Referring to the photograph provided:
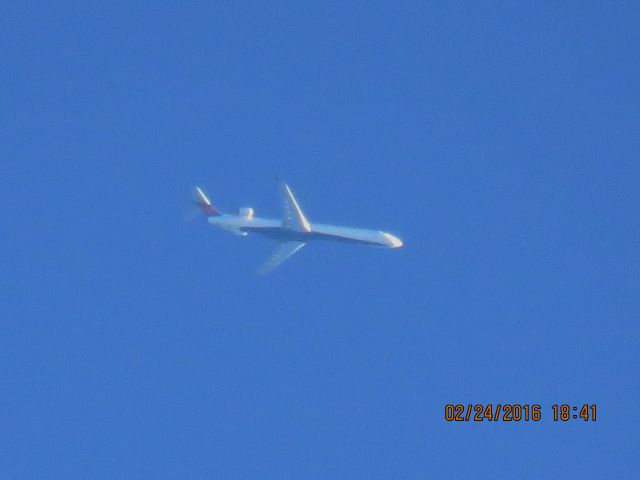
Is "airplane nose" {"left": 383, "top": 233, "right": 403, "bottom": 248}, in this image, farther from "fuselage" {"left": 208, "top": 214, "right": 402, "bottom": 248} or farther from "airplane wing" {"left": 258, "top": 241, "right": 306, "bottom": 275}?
"airplane wing" {"left": 258, "top": 241, "right": 306, "bottom": 275}

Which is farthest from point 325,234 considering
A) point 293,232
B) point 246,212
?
point 246,212

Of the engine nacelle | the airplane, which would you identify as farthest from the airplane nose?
the engine nacelle

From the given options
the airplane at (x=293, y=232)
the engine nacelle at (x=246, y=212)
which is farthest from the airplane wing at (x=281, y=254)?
the engine nacelle at (x=246, y=212)

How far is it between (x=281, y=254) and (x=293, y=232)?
2536 millimetres

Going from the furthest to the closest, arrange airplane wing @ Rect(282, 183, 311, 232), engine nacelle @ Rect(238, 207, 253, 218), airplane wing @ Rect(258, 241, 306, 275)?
engine nacelle @ Rect(238, 207, 253, 218), airplane wing @ Rect(258, 241, 306, 275), airplane wing @ Rect(282, 183, 311, 232)

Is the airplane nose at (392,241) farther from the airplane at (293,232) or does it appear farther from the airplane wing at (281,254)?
the airplane wing at (281,254)

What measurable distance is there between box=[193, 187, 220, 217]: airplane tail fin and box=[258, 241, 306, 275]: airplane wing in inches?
442

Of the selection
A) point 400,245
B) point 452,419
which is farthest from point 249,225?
point 452,419

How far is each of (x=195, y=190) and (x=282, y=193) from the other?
15.1 meters

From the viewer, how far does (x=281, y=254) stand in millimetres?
86500

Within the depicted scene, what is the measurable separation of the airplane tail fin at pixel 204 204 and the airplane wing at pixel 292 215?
12.0 m

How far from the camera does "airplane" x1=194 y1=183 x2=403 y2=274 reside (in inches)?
3337

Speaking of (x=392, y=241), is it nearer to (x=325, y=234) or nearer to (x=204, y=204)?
(x=325, y=234)

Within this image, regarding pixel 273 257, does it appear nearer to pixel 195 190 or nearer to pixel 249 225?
pixel 249 225
